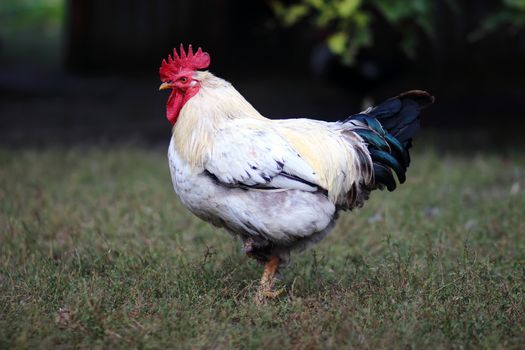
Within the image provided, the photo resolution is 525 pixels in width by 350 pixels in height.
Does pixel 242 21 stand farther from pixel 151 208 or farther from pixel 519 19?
pixel 151 208

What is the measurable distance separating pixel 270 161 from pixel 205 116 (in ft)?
1.61

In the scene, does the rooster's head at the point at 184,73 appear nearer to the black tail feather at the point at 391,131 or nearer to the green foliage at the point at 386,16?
the black tail feather at the point at 391,131

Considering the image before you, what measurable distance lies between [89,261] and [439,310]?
2.17 meters

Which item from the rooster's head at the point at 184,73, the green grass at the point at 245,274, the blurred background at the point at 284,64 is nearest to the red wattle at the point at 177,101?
the rooster's head at the point at 184,73

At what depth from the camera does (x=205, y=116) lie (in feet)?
14.0

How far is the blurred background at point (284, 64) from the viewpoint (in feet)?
30.3

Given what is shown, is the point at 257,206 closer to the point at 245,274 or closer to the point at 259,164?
the point at 259,164

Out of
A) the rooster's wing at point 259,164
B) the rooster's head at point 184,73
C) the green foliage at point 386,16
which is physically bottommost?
the rooster's wing at point 259,164

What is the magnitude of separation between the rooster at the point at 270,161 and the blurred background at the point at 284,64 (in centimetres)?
358

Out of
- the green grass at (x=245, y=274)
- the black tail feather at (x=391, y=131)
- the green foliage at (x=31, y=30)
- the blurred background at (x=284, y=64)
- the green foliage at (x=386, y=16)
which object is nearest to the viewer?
the green grass at (x=245, y=274)

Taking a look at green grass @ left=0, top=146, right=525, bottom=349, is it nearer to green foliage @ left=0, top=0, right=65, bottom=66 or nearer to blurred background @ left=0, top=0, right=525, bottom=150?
blurred background @ left=0, top=0, right=525, bottom=150

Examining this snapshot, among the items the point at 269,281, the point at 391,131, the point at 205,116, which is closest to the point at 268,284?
the point at 269,281

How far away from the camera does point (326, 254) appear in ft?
17.3

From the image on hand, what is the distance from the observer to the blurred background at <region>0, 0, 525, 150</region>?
30.3 ft
